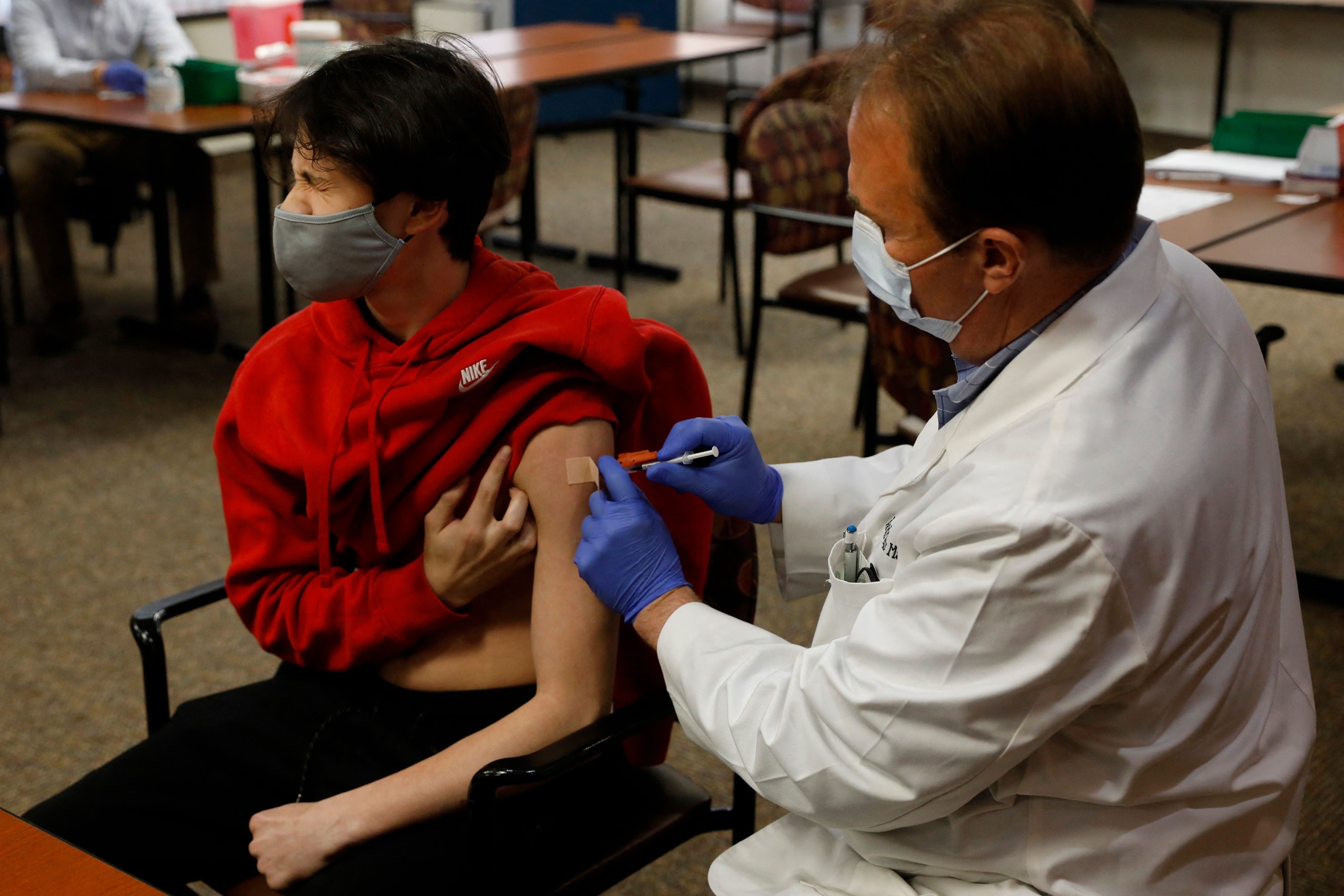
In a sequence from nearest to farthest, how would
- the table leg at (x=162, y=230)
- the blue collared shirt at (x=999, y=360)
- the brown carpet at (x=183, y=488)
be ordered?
1. the blue collared shirt at (x=999, y=360)
2. the brown carpet at (x=183, y=488)
3. the table leg at (x=162, y=230)

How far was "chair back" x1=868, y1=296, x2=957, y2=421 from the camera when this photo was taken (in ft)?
7.21

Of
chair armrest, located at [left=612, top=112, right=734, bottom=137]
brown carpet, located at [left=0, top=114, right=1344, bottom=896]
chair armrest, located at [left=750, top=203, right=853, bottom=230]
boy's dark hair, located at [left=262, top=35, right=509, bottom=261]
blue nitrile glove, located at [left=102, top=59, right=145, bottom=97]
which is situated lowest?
brown carpet, located at [left=0, top=114, right=1344, bottom=896]

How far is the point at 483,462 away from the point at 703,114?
672 cm

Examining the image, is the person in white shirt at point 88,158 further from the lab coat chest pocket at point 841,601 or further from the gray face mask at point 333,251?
the lab coat chest pocket at point 841,601

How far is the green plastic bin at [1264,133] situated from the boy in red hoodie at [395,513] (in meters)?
2.28

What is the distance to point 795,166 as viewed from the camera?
3074 millimetres

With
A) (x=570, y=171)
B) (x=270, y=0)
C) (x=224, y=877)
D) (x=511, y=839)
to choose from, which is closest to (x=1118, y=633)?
(x=511, y=839)

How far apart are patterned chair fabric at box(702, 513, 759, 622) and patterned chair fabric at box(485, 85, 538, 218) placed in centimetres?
219

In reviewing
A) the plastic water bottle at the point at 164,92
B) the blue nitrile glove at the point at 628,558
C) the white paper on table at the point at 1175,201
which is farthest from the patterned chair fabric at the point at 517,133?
the blue nitrile glove at the point at 628,558

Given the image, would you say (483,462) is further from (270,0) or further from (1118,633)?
(270,0)

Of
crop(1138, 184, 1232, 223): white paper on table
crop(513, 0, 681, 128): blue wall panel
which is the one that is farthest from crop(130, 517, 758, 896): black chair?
crop(513, 0, 681, 128): blue wall panel

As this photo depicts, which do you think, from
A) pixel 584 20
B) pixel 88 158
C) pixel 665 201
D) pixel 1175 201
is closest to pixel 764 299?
pixel 665 201

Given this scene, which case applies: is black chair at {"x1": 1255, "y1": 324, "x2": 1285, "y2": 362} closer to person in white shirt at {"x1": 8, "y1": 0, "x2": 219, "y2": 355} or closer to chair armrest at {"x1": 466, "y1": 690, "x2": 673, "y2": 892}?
chair armrest at {"x1": 466, "y1": 690, "x2": 673, "y2": 892}

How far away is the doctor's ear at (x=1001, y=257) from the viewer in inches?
36.0
